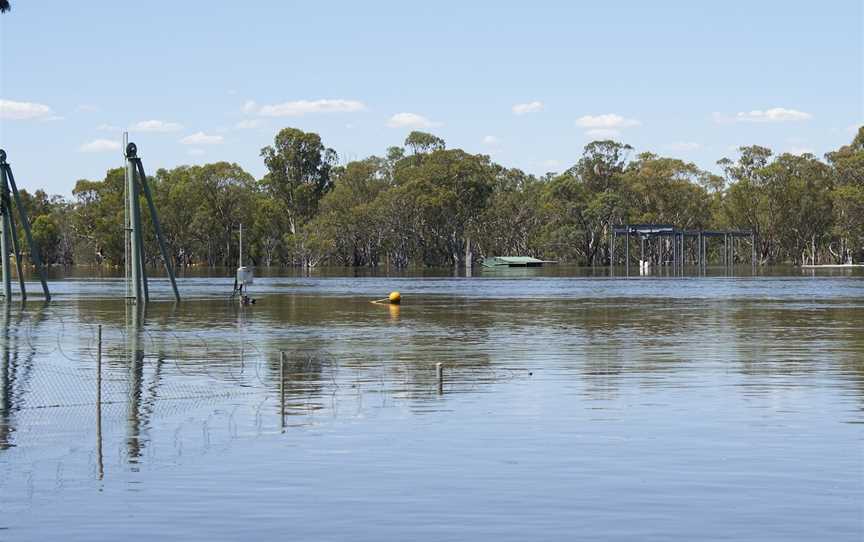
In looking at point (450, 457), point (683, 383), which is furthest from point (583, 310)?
point (450, 457)

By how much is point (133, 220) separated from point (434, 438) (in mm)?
52046

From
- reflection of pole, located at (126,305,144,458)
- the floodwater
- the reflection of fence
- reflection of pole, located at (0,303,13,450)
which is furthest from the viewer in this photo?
reflection of pole, located at (0,303,13,450)

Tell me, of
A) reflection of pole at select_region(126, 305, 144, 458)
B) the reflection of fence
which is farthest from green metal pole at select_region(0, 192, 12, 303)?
the reflection of fence

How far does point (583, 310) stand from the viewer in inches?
2808

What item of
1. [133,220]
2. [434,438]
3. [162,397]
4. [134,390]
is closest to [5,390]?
[134,390]

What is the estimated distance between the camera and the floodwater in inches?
664

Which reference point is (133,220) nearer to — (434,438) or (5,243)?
(5,243)

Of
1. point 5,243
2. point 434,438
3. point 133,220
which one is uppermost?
point 133,220

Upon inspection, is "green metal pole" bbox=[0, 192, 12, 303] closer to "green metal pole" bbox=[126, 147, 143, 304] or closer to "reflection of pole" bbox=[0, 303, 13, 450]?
"green metal pole" bbox=[126, 147, 143, 304]

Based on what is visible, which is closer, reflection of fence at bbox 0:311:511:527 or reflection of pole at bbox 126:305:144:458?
reflection of fence at bbox 0:311:511:527

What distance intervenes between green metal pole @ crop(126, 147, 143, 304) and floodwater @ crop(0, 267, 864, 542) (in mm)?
25495

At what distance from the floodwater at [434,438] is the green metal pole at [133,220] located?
25495 mm

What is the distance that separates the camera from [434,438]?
23203 millimetres

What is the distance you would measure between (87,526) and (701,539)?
289 inches
